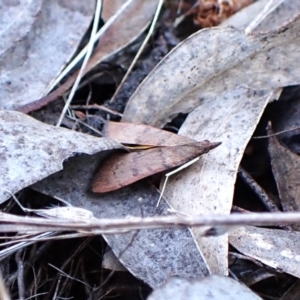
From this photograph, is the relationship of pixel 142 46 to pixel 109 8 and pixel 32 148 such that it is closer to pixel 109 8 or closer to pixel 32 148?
pixel 109 8

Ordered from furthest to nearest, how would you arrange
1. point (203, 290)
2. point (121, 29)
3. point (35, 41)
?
point (121, 29)
point (35, 41)
point (203, 290)

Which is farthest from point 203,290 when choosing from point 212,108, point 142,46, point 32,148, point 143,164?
point 142,46

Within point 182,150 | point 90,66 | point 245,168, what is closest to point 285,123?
point 245,168

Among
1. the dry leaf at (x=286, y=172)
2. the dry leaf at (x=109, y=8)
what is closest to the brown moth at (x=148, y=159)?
the dry leaf at (x=286, y=172)

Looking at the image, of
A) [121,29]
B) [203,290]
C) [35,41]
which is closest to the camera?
[203,290]

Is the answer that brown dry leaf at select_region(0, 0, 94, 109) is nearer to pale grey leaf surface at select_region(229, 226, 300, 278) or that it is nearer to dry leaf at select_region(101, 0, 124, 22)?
dry leaf at select_region(101, 0, 124, 22)

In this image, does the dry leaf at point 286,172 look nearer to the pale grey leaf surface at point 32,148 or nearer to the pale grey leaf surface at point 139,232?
the pale grey leaf surface at point 139,232
